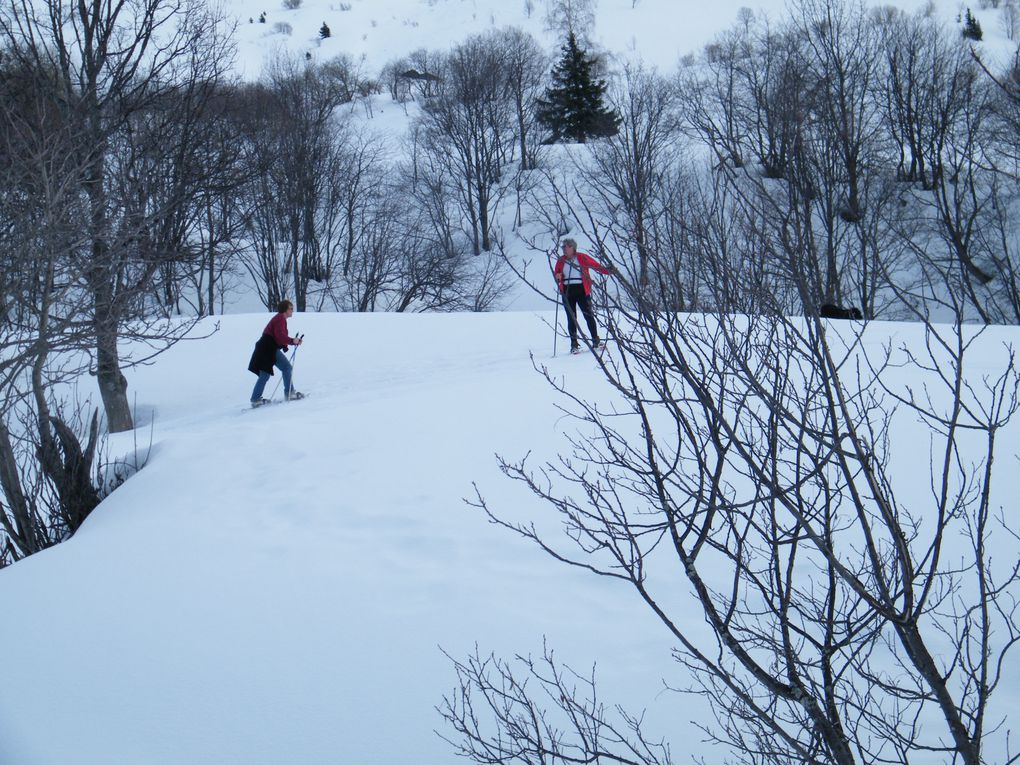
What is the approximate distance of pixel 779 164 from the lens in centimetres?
224

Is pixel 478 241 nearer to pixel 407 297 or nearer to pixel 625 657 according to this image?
pixel 407 297

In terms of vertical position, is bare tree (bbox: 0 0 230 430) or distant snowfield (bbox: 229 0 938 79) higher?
distant snowfield (bbox: 229 0 938 79)

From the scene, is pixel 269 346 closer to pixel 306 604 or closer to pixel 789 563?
pixel 306 604

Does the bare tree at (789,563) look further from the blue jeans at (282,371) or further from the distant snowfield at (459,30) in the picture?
the distant snowfield at (459,30)

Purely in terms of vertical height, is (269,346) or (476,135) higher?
(476,135)

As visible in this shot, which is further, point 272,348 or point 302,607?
point 272,348

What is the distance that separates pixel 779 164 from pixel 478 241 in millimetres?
31924

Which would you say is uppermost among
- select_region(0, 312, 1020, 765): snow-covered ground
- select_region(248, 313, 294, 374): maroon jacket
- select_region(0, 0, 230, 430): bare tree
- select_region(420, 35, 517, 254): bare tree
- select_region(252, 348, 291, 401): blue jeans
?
select_region(420, 35, 517, 254): bare tree

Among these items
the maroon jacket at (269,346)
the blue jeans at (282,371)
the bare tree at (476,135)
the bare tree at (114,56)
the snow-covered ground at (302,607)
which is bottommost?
the snow-covered ground at (302,607)

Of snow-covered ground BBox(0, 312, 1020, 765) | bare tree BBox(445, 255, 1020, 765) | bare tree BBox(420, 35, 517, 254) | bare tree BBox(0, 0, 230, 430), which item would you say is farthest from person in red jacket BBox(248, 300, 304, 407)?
bare tree BBox(420, 35, 517, 254)

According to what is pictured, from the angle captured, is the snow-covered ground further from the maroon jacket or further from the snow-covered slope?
the maroon jacket

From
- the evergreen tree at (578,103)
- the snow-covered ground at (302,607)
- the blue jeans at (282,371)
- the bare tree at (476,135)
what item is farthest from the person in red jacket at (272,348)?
the evergreen tree at (578,103)

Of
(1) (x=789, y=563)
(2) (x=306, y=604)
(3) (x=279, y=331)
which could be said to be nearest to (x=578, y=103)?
(3) (x=279, y=331)

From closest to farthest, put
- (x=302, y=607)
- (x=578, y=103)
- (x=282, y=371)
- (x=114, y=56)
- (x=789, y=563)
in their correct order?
(x=789, y=563) < (x=302, y=607) < (x=282, y=371) < (x=114, y=56) < (x=578, y=103)
